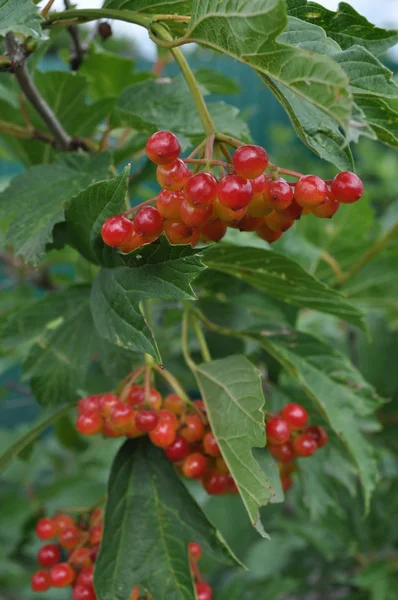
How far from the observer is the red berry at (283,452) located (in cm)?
71

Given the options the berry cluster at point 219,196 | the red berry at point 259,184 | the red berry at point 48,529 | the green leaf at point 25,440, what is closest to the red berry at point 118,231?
the berry cluster at point 219,196

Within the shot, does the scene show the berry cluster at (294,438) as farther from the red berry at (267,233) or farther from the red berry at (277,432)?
the red berry at (267,233)

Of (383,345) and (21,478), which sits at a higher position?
(383,345)

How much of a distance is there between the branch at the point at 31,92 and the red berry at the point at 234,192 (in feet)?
0.88

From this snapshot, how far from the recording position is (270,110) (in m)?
4.19

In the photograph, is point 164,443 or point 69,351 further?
point 69,351

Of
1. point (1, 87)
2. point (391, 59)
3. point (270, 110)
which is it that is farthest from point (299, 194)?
point (391, 59)

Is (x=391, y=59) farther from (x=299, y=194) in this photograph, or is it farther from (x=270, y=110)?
(x=299, y=194)

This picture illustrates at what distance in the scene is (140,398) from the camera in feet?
2.14

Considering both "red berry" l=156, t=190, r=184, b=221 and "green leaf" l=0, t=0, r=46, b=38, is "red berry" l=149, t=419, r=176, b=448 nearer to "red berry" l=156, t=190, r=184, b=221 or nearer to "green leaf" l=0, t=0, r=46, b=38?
"red berry" l=156, t=190, r=184, b=221

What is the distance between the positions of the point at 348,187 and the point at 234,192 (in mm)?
95

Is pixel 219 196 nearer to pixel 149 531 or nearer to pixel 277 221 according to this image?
pixel 277 221

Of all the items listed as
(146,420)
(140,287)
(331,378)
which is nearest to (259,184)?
(140,287)

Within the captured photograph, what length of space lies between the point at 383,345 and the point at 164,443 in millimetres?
640
